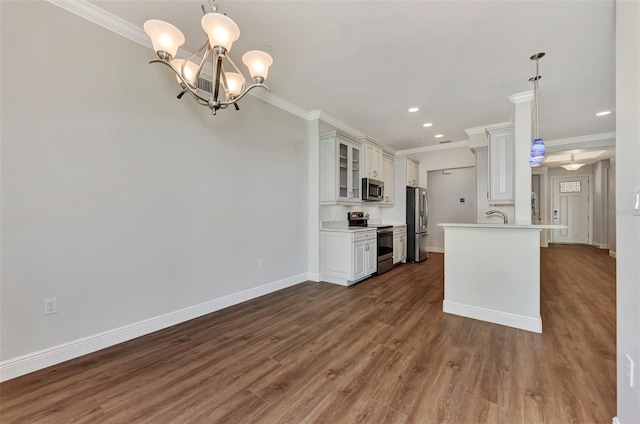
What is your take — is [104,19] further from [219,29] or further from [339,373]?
[339,373]

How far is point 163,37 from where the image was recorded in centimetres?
171

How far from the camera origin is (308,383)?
72.2 inches

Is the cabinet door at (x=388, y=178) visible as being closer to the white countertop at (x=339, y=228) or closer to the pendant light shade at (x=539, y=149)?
the white countertop at (x=339, y=228)

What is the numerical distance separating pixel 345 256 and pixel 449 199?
476cm

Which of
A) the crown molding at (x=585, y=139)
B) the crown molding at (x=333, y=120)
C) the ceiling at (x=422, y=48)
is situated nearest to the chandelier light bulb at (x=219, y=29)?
the ceiling at (x=422, y=48)

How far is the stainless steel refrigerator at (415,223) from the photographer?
5961 mm

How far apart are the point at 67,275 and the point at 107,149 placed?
3.47 feet

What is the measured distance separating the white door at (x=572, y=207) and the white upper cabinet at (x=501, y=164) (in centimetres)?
753

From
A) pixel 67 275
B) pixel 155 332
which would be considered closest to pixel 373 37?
pixel 67 275

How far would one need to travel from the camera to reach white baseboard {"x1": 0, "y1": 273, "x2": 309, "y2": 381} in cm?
189
